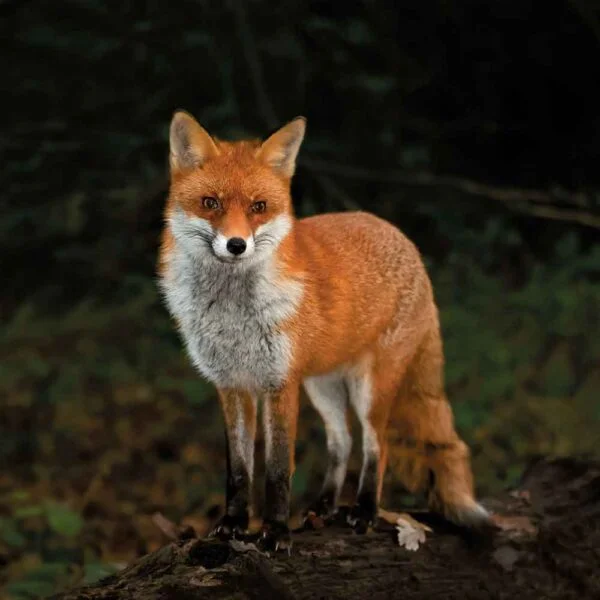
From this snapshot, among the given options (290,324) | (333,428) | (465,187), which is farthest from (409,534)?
(465,187)

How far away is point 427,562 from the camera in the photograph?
3.40 m

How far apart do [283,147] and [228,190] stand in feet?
0.81

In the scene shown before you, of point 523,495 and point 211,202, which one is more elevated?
point 211,202

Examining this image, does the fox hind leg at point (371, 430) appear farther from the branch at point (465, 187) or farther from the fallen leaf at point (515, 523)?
the branch at point (465, 187)

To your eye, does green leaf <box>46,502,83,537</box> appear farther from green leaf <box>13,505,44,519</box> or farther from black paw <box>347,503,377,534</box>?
black paw <box>347,503,377,534</box>

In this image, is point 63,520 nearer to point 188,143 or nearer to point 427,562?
point 427,562

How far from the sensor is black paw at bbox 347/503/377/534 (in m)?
3.39

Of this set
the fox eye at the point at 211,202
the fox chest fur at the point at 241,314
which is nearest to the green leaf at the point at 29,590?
the fox chest fur at the point at 241,314

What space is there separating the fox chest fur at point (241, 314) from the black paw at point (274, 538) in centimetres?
41

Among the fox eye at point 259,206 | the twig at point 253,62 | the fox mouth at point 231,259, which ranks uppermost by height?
the twig at point 253,62

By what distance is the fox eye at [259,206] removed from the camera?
114 inches

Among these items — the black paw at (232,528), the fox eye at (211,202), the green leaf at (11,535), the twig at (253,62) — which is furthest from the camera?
the twig at (253,62)

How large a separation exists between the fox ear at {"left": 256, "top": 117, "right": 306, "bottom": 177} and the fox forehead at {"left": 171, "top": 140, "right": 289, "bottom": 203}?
3 centimetres

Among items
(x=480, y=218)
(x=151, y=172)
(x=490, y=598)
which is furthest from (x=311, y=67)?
(x=490, y=598)
